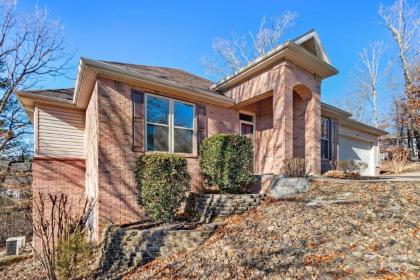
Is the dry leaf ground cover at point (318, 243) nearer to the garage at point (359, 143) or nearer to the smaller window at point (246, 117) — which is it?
the smaller window at point (246, 117)

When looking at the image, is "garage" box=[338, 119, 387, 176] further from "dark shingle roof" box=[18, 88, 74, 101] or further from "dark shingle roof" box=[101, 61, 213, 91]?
"dark shingle roof" box=[18, 88, 74, 101]

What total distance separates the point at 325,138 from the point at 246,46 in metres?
15.0

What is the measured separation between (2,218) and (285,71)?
49.2 feet

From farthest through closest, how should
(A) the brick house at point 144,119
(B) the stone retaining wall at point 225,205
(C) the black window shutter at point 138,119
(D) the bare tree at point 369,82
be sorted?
1. (D) the bare tree at point 369,82
2. (C) the black window shutter at point 138,119
3. (A) the brick house at point 144,119
4. (B) the stone retaining wall at point 225,205

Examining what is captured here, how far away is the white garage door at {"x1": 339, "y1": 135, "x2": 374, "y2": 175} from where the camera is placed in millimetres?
13367

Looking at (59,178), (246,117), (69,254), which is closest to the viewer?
(69,254)

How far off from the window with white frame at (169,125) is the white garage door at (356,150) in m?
9.54

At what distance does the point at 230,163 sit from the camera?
6703 millimetres

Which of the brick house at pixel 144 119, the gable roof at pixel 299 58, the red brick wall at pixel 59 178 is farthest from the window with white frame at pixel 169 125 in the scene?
the red brick wall at pixel 59 178

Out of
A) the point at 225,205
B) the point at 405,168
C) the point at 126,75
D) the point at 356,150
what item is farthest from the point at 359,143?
the point at 126,75

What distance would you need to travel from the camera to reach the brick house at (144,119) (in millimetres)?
6457

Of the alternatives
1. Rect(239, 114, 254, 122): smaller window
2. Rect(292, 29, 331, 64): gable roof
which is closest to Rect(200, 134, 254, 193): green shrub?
Rect(239, 114, 254, 122): smaller window

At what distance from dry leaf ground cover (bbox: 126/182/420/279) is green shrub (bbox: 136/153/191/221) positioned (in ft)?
4.29

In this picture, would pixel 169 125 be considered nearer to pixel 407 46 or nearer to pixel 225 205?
pixel 225 205
